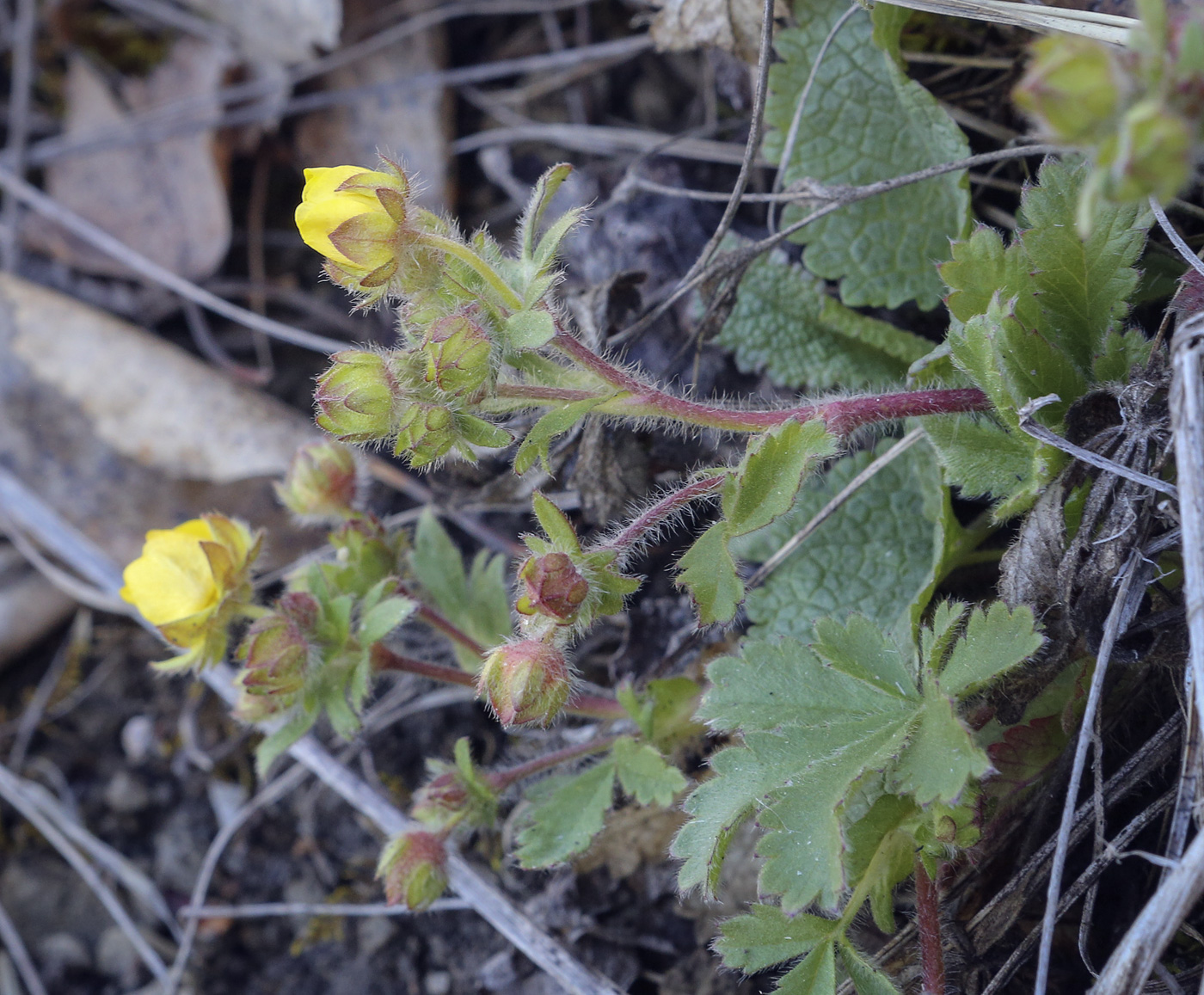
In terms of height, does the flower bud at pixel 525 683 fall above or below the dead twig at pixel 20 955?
above

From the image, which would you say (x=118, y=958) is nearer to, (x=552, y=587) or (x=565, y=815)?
(x=565, y=815)

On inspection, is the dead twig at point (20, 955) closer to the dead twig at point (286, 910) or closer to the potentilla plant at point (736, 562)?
the dead twig at point (286, 910)

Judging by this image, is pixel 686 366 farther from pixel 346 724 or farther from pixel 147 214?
pixel 147 214

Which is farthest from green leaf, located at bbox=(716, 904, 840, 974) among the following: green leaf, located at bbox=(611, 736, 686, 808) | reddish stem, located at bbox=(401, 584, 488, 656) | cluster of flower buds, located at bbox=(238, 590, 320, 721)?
cluster of flower buds, located at bbox=(238, 590, 320, 721)

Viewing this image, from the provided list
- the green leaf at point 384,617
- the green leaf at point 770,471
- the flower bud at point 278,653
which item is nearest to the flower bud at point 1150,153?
the green leaf at point 770,471

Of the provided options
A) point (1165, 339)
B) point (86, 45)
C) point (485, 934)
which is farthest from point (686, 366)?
point (86, 45)

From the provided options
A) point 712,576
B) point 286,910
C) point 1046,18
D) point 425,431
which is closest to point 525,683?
point 712,576
